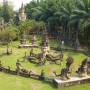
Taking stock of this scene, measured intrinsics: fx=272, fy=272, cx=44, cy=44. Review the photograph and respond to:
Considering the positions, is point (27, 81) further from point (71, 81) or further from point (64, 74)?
point (71, 81)

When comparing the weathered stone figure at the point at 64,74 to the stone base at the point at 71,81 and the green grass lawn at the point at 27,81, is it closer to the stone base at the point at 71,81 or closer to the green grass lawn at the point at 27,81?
the stone base at the point at 71,81

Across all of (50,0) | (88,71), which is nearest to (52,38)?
(50,0)

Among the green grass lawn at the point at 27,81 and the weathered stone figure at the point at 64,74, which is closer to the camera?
the green grass lawn at the point at 27,81

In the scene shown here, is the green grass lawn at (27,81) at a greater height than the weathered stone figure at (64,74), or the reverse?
the weathered stone figure at (64,74)

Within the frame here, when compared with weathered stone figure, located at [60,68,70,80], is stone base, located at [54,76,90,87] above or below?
below

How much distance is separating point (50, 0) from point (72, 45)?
691 inches

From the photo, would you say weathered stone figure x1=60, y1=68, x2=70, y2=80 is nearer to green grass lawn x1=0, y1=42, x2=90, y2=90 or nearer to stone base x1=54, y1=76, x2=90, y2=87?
stone base x1=54, y1=76, x2=90, y2=87

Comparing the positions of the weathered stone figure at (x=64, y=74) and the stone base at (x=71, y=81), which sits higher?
the weathered stone figure at (x=64, y=74)

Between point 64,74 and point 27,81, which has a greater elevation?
point 64,74

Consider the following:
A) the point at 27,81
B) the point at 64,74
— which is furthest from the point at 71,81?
the point at 27,81

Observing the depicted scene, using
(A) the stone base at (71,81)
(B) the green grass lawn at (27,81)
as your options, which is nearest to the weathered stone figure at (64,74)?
(A) the stone base at (71,81)

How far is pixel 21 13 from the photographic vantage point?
193ft

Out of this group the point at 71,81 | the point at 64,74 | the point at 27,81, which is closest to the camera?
the point at 71,81

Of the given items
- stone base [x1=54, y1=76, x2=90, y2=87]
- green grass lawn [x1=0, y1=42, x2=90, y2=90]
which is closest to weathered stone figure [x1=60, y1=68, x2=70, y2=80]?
stone base [x1=54, y1=76, x2=90, y2=87]
